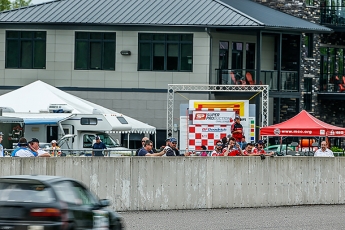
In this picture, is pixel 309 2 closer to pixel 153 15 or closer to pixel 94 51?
pixel 153 15

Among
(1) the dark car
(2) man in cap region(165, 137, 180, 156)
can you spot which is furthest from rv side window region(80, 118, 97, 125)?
(1) the dark car

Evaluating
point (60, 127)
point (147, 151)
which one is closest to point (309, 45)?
point (60, 127)

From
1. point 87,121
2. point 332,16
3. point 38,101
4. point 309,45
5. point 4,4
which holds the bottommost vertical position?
point 87,121

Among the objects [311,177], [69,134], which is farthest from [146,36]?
[311,177]

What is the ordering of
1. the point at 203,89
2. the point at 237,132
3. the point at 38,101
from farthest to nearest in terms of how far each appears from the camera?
the point at 203,89
the point at 38,101
the point at 237,132

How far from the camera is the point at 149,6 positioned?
42281 millimetres

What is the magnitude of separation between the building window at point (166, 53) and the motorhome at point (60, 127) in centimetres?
924

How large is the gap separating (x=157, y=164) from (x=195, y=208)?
4.41 feet

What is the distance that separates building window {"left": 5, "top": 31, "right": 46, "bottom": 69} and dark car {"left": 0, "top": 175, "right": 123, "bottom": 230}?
94.7ft

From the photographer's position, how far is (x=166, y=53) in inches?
1614

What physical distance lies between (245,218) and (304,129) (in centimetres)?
1322

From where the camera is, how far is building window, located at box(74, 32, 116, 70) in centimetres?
4091

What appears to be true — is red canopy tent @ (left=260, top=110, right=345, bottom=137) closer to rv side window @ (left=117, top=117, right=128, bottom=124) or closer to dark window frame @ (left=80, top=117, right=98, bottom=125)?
rv side window @ (left=117, top=117, right=128, bottom=124)

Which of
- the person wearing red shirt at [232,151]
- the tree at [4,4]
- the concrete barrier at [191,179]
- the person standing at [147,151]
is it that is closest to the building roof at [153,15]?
the person wearing red shirt at [232,151]
